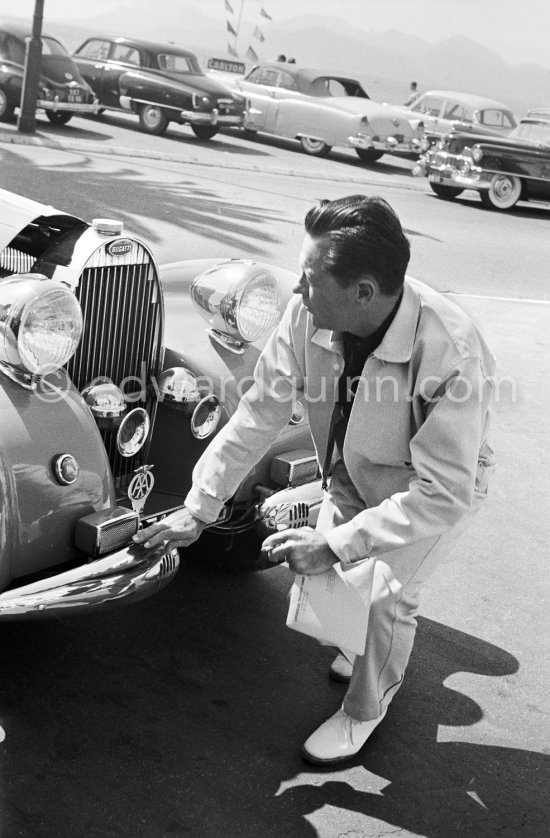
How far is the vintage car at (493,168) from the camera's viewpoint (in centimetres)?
1493

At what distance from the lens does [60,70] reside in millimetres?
15891

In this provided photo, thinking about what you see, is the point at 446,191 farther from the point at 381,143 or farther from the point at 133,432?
the point at 133,432

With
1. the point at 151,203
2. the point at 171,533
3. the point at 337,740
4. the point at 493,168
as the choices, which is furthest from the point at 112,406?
the point at 493,168

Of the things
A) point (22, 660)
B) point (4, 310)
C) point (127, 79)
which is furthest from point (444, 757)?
point (127, 79)

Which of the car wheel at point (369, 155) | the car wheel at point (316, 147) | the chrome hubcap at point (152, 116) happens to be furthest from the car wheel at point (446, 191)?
the chrome hubcap at point (152, 116)

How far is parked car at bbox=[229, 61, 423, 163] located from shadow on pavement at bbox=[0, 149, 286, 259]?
5.79 meters

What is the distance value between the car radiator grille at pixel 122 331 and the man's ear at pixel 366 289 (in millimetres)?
1238

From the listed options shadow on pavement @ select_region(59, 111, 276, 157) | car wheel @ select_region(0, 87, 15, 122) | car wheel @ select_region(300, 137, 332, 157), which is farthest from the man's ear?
car wheel @ select_region(300, 137, 332, 157)

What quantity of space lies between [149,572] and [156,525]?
0.14 metres

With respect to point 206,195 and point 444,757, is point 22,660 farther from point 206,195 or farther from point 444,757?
point 206,195

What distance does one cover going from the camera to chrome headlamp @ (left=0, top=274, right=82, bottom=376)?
113 inches

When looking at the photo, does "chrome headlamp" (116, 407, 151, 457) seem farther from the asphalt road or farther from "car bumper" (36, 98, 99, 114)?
"car bumper" (36, 98, 99, 114)

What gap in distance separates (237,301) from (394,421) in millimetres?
1209

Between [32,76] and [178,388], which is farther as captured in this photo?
[32,76]
